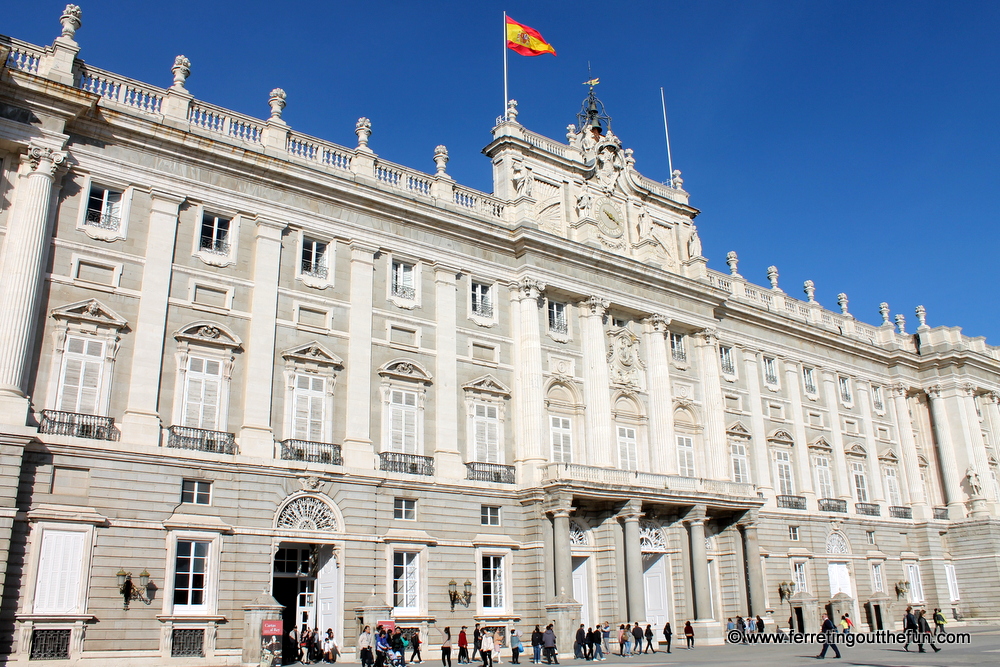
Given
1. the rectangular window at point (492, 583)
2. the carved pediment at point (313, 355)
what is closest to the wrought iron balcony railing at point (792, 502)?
the rectangular window at point (492, 583)

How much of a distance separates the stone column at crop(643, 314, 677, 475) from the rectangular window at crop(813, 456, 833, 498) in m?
11.6

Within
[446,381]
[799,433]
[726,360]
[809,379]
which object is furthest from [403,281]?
[809,379]

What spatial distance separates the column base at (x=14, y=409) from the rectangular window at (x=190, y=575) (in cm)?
510

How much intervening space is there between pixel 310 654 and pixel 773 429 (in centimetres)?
2619

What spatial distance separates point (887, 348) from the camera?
49.8 meters

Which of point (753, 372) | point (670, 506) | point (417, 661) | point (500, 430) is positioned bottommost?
point (417, 661)

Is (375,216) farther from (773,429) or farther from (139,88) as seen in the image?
(773,429)

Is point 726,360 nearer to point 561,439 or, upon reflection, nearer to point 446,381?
point 561,439

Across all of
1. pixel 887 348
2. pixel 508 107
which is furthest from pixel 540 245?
pixel 887 348

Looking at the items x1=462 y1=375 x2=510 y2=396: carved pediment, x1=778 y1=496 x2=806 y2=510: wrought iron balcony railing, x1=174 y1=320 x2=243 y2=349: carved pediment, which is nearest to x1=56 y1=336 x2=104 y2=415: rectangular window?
x1=174 y1=320 x2=243 y2=349: carved pediment

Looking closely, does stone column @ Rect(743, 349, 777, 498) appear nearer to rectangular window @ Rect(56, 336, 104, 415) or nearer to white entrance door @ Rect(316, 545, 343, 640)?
white entrance door @ Rect(316, 545, 343, 640)

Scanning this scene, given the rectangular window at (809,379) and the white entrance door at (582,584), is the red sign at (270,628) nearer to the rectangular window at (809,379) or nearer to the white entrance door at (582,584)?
the white entrance door at (582,584)

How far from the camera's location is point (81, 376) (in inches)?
910

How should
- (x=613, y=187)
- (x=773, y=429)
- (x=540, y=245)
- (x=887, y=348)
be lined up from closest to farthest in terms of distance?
(x=540, y=245) → (x=613, y=187) → (x=773, y=429) → (x=887, y=348)
